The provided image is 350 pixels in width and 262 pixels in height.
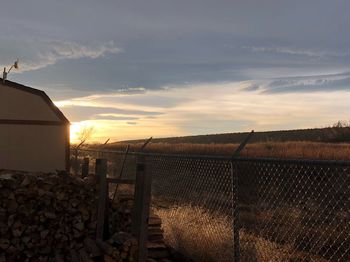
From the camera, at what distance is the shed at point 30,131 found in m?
13.1

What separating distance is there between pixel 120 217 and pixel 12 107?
6592 millimetres

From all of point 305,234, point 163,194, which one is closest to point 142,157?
point 163,194

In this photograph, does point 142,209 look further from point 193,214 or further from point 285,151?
point 285,151

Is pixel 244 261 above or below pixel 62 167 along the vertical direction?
below

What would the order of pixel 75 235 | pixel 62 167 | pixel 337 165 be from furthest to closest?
pixel 62 167, pixel 75 235, pixel 337 165

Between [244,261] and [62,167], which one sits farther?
[62,167]

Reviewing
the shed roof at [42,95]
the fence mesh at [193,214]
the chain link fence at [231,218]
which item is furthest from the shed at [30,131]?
the fence mesh at [193,214]

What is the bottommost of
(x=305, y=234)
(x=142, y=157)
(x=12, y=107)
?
(x=305, y=234)

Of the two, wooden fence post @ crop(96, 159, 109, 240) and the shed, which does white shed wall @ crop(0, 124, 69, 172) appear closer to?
the shed

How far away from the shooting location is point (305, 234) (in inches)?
366

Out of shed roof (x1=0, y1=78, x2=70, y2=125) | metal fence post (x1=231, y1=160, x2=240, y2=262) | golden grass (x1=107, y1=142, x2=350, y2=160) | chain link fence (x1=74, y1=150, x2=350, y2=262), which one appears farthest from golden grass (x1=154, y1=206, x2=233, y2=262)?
golden grass (x1=107, y1=142, x2=350, y2=160)

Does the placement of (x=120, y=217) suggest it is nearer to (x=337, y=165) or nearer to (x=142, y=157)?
(x=142, y=157)

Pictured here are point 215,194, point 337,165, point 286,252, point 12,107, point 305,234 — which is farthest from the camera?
point 12,107

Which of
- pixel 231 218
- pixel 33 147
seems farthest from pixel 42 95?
pixel 231 218
